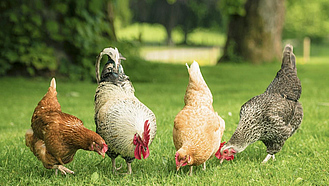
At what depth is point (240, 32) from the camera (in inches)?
659

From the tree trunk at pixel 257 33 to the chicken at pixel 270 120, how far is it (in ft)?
39.6

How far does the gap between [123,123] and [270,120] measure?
168cm

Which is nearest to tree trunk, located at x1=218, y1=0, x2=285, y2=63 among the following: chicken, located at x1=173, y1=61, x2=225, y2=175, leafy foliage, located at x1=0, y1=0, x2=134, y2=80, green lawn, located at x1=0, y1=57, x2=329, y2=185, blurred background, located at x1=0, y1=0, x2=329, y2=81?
blurred background, located at x1=0, y1=0, x2=329, y2=81

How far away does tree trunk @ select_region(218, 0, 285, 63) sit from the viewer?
1631 centimetres

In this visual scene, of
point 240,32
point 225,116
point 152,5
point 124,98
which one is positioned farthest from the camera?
point 152,5

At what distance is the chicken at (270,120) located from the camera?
4.42 meters

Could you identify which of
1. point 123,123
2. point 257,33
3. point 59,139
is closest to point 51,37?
point 59,139

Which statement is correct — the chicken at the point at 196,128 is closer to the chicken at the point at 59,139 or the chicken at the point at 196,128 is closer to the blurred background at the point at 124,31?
the chicken at the point at 59,139

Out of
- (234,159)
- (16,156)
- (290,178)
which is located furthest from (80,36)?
(290,178)

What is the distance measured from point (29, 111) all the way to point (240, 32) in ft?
35.7

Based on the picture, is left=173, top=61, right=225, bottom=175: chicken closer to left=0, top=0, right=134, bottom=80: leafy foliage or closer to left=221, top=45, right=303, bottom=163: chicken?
left=221, top=45, right=303, bottom=163: chicken

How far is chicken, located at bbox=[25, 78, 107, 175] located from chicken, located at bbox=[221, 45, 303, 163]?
1.47 metres

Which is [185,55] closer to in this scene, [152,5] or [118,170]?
[152,5]

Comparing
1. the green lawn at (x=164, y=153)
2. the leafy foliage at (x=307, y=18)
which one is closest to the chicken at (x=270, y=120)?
the green lawn at (x=164, y=153)
